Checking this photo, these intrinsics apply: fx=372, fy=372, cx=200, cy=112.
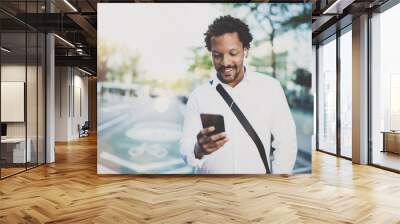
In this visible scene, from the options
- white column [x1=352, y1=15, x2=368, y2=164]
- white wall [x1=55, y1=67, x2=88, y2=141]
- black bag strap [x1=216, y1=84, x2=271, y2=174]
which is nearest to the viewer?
black bag strap [x1=216, y1=84, x2=271, y2=174]

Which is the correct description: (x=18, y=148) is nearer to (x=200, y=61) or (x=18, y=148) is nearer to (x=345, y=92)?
(x=200, y=61)

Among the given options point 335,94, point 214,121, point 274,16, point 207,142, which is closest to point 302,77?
point 274,16

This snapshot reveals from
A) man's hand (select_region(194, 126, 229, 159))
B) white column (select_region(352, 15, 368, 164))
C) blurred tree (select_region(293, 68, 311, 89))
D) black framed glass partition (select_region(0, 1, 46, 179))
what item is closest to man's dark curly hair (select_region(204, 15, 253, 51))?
blurred tree (select_region(293, 68, 311, 89))

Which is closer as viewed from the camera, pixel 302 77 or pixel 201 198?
pixel 201 198

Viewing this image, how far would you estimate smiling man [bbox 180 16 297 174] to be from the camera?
20.4 feet

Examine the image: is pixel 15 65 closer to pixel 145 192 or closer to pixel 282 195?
pixel 145 192

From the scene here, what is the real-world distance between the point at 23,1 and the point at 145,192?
4310 millimetres

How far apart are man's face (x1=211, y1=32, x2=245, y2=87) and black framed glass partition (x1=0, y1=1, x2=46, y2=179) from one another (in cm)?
353

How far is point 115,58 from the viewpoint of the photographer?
20.5 ft

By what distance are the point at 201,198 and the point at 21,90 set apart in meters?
4.49

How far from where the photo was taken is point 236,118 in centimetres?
620

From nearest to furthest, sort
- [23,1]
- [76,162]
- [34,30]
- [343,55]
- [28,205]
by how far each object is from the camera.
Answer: [28,205], [23,1], [34,30], [76,162], [343,55]

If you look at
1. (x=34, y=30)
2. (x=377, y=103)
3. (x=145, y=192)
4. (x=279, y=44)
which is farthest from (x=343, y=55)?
(x=34, y=30)

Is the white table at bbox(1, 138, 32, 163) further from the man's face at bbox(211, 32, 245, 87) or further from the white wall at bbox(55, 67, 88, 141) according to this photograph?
the white wall at bbox(55, 67, 88, 141)
